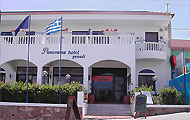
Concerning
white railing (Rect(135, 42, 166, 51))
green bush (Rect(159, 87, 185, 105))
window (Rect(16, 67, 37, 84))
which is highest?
white railing (Rect(135, 42, 166, 51))

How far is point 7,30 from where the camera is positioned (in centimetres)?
1827

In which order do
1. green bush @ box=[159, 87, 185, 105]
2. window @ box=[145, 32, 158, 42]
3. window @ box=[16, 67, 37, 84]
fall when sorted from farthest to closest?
1. window @ box=[145, 32, 158, 42]
2. window @ box=[16, 67, 37, 84]
3. green bush @ box=[159, 87, 185, 105]

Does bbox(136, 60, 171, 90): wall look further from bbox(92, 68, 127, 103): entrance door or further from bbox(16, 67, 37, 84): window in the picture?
bbox(16, 67, 37, 84): window

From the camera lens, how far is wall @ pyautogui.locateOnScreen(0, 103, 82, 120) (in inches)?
449

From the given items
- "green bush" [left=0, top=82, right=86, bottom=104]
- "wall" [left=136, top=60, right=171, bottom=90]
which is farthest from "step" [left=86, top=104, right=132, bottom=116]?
"wall" [left=136, top=60, right=171, bottom=90]

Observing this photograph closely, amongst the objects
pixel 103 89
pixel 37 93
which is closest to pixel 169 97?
pixel 103 89

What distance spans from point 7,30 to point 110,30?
315 inches

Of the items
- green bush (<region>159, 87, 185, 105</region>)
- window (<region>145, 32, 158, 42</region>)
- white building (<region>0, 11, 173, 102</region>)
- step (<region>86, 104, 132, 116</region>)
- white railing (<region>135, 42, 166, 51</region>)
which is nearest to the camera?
green bush (<region>159, 87, 185, 105</region>)

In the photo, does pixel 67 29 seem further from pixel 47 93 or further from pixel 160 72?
pixel 160 72

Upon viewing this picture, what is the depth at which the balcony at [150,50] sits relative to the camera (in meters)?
15.6

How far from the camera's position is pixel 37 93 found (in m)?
12.5

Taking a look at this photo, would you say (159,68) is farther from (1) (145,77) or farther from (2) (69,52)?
(2) (69,52)

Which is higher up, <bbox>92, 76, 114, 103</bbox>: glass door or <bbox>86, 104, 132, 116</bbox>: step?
<bbox>92, 76, 114, 103</bbox>: glass door

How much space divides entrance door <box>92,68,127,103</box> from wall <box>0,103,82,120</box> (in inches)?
224
